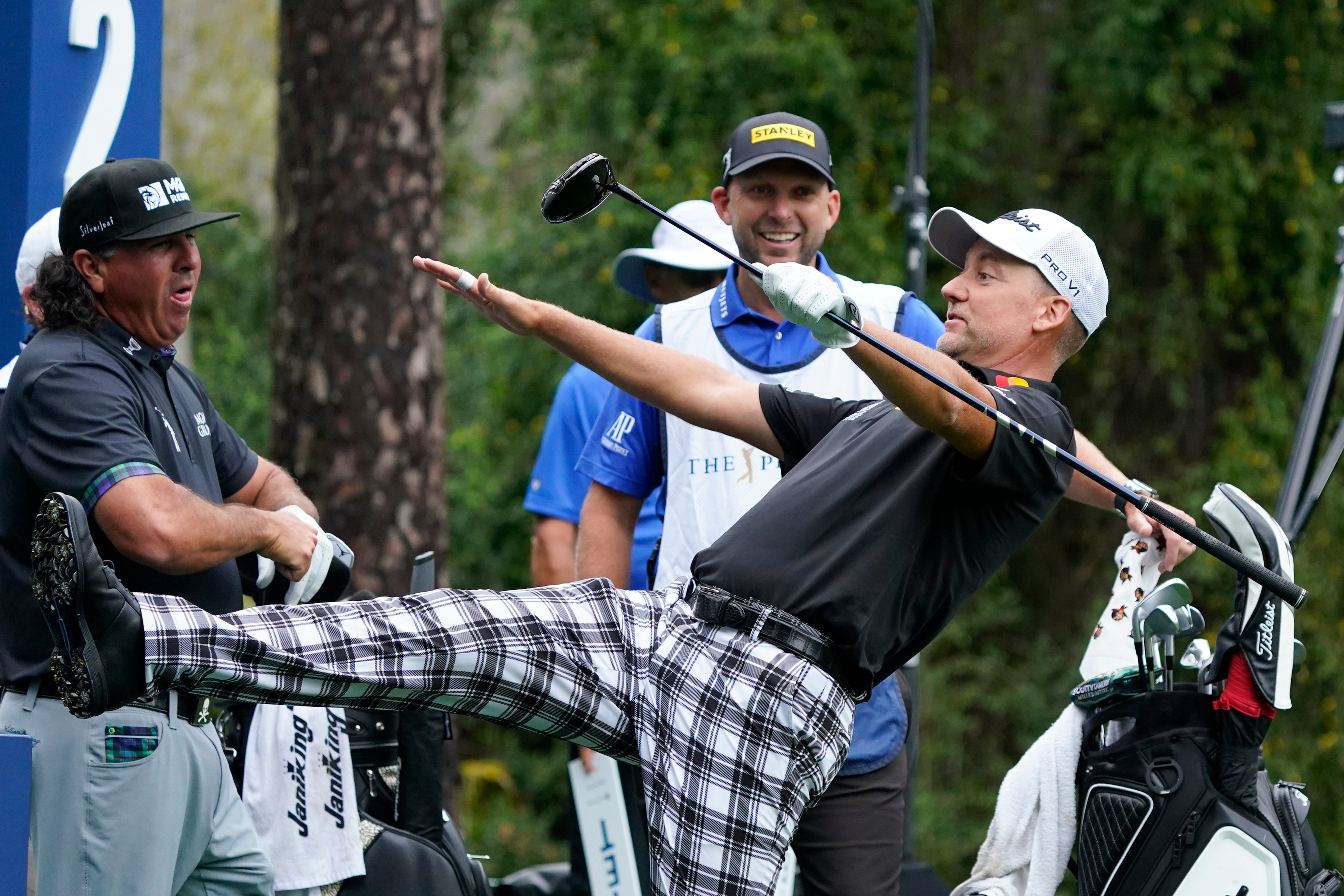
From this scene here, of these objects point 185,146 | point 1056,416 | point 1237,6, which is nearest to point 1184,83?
point 1237,6

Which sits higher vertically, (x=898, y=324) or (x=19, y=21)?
(x=19, y=21)

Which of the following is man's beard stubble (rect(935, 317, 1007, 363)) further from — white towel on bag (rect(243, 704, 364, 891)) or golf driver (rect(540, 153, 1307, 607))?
white towel on bag (rect(243, 704, 364, 891))

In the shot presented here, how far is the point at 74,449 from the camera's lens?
10.2 feet

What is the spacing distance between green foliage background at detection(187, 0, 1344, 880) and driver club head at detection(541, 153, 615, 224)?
471cm

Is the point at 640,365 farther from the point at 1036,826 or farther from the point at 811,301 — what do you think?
the point at 1036,826

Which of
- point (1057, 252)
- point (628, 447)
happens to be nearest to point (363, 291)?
point (628, 447)

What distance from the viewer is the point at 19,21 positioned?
442 centimetres

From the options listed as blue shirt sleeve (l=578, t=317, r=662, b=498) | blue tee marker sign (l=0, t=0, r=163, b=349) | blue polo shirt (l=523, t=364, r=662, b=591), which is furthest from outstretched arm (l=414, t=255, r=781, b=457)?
blue tee marker sign (l=0, t=0, r=163, b=349)

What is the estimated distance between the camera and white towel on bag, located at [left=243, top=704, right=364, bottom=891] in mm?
3762

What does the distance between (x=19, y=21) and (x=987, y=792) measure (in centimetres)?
684

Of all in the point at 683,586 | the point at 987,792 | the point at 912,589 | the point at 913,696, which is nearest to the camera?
the point at 912,589

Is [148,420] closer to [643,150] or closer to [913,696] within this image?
[913,696]

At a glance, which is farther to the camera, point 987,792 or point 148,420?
point 987,792

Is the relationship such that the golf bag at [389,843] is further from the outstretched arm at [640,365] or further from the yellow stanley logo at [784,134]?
the yellow stanley logo at [784,134]
